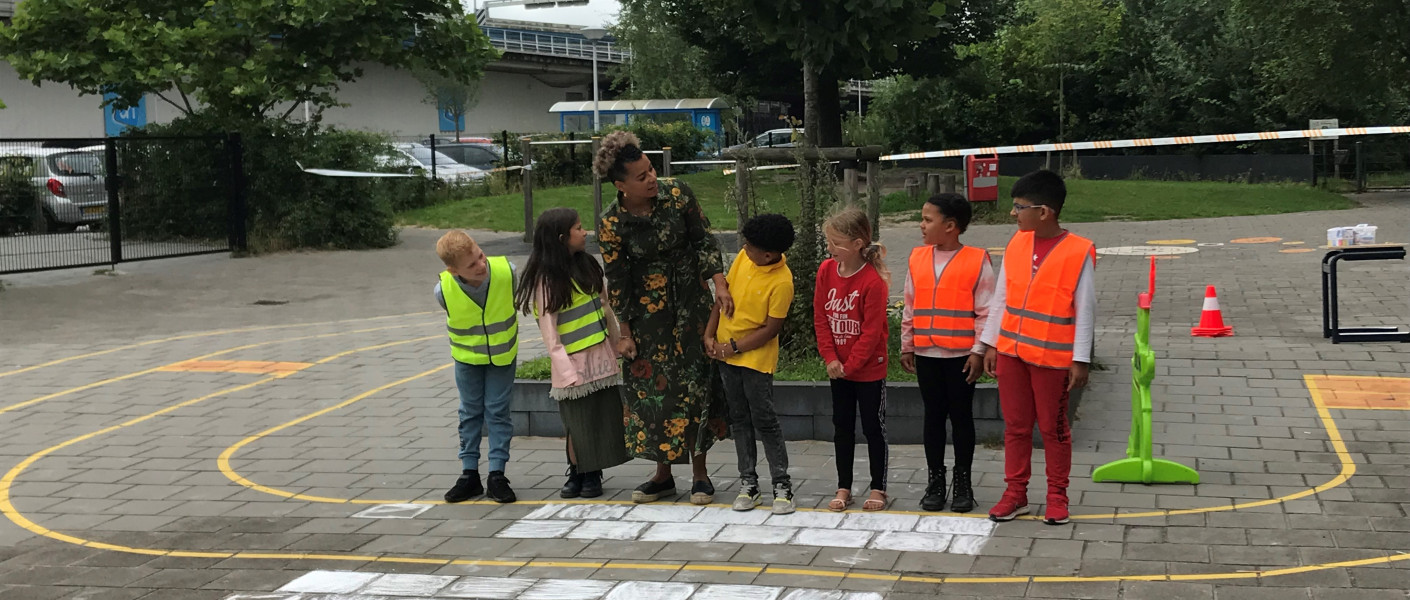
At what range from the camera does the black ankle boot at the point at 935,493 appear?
635 cm

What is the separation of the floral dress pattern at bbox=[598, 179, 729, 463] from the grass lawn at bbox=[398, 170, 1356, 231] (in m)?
16.0

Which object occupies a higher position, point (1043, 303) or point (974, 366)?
point (1043, 303)

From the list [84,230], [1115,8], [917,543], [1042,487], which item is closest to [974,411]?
[1042,487]

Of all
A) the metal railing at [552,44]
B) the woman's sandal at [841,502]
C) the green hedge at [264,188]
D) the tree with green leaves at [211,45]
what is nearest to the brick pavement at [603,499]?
the woman's sandal at [841,502]

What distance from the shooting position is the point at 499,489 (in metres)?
6.83

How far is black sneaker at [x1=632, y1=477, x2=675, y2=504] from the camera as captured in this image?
673cm

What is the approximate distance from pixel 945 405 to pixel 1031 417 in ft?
1.36

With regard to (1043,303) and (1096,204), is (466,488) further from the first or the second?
(1096,204)

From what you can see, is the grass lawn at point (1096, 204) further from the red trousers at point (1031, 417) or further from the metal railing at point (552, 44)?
the metal railing at point (552, 44)

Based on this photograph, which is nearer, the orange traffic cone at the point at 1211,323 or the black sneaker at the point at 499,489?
the black sneaker at the point at 499,489

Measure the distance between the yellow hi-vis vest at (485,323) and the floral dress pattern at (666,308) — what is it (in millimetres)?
680

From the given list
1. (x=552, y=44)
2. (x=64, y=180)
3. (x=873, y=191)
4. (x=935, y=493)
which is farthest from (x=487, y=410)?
(x=552, y=44)

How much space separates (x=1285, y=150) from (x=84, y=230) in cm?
2698

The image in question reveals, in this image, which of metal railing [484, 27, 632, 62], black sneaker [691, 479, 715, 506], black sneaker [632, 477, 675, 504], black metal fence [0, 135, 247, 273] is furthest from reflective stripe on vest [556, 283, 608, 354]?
metal railing [484, 27, 632, 62]
